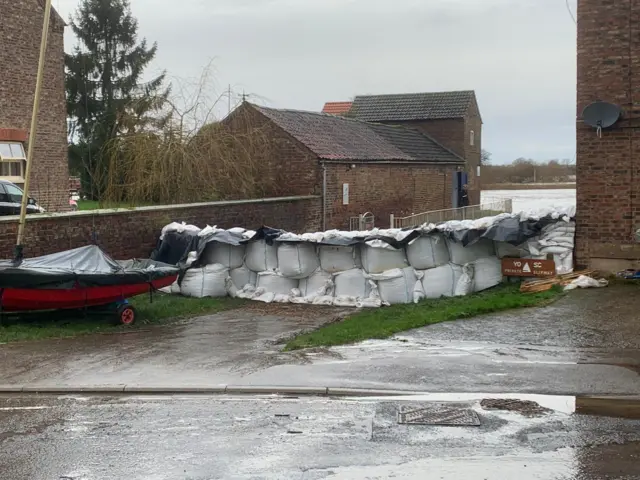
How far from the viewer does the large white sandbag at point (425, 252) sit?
1545cm

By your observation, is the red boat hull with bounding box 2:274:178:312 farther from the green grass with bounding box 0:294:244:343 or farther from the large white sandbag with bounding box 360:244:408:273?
the large white sandbag with bounding box 360:244:408:273

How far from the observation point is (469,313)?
13.1 metres

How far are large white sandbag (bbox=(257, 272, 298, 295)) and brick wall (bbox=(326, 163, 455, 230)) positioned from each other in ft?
34.3

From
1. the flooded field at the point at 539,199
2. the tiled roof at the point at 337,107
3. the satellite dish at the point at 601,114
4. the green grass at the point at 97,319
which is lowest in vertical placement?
the green grass at the point at 97,319

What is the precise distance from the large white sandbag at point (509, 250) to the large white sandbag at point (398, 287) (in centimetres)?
179

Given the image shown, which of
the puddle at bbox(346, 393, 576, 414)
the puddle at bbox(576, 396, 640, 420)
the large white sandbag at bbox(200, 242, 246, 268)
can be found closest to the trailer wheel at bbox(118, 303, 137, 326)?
the large white sandbag at bbox(200, 242, 246, 268)

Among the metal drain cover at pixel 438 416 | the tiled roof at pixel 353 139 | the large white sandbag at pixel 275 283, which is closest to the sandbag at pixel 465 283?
the large white sandbag at pixel 275 283

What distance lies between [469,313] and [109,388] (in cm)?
642

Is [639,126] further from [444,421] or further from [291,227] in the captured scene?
[291,227]

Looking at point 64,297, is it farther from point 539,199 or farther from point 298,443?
point 539,199

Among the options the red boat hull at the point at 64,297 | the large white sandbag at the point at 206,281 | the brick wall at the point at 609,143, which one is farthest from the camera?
the large white sandbag at the point at 206,281

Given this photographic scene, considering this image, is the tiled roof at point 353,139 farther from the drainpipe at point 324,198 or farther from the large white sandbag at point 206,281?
the large white sandbag at point 206,281

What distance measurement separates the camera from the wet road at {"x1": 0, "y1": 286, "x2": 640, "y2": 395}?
9.00 m

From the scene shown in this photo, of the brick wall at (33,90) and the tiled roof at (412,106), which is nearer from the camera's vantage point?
the brick wall at (33,90)
